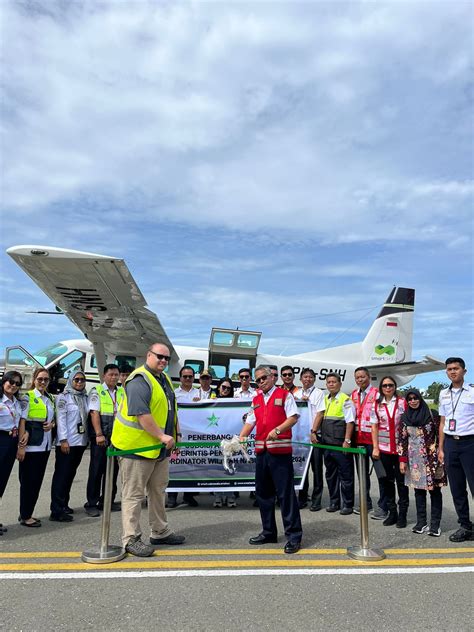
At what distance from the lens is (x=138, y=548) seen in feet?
14.9

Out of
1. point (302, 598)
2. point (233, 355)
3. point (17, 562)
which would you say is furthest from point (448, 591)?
point (233, 355)

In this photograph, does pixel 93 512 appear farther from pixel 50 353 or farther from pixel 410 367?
pixel 410 367

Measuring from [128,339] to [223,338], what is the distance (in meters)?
2.92

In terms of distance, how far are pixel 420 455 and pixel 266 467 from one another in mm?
1935

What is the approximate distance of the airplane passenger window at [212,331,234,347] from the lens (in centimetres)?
1470

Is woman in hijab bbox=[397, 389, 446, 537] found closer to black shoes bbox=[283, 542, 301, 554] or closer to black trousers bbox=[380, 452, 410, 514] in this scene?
black trousers bbox=[380, 452, 410, 514]

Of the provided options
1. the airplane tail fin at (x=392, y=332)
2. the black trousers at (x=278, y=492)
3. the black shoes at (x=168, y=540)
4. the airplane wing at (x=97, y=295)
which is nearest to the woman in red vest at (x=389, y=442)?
the black trousers at (x=278, y=492)

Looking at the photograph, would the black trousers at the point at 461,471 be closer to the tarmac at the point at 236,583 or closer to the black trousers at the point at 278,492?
the tarmac at the point at 236,583

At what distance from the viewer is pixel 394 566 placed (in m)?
4.31

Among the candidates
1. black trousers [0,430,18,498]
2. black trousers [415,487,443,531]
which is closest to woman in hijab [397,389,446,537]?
black trousers [415,487,443,531]

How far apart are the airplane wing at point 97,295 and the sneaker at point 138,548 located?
5.69m

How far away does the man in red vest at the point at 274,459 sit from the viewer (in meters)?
4.93

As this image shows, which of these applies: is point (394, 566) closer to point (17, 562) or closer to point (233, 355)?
point (17, 562)

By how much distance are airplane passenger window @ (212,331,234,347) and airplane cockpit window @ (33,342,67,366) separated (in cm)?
470
